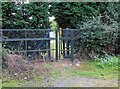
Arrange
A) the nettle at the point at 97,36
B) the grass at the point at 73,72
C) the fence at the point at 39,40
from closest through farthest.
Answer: the grass at the point at 73,72 → the fence at the point at 39,40 → the nettle at the point at 97,36

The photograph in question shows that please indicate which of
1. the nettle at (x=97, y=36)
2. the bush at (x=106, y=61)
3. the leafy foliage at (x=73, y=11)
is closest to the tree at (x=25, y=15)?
the leafy foliage at (x=73, y=11)

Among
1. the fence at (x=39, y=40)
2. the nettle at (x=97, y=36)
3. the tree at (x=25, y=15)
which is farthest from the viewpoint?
the tree at (x=25, y=15)

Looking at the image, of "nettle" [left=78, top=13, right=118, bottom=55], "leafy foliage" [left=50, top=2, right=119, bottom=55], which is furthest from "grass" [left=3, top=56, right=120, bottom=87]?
"leafy foliage" [left=50, top=2, right=119, bottom=55]

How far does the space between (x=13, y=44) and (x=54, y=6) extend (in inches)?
96.2

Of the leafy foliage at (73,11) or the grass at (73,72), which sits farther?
the leafy foliage at (73,11)

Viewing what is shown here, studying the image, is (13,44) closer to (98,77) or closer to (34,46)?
(34,46)

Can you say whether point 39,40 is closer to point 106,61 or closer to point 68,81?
point 106,61

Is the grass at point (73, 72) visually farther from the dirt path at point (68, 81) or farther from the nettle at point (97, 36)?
the nettle at point (97, 36)

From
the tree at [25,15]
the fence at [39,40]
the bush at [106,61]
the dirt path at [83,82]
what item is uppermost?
the tree at [25,15]

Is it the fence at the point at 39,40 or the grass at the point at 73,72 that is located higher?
the fence at the point at 39,40

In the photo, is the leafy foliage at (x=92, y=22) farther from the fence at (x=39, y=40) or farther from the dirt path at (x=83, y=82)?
the dirt path at (x=83, y=82)

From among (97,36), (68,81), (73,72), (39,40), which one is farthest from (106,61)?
(68,81)

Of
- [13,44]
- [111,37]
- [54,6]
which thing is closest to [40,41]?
[13,44]

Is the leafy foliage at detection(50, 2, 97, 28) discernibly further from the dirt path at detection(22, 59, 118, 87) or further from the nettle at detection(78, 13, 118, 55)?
the dirt path at detection(22, 59, 118, 87)
